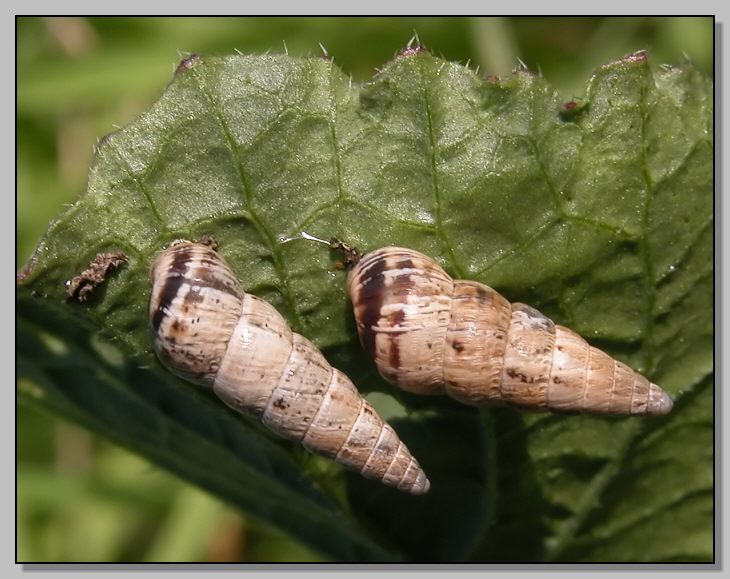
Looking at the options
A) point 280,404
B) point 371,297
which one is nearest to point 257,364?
point 280,404

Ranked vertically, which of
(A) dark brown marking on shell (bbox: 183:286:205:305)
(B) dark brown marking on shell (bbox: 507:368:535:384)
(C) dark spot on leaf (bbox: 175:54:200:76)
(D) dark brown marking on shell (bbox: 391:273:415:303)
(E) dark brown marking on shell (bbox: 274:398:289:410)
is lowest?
(E) dark brown marking on shell (bbox: 274:398:289:410)

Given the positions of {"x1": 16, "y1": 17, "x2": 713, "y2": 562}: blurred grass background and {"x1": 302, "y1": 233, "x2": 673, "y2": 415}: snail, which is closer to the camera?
{"x1": 302, "y1": 233, "x2": 673, "y2": 415}: snail

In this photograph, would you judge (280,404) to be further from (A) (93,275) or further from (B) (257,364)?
(A) (93,275)

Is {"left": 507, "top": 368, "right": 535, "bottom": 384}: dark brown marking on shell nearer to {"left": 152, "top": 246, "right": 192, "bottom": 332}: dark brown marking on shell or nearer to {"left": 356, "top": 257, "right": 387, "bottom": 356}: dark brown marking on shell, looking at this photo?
{"left": 356, "top": 257, "right": 387, "bottom": 356}: dark brown marking on shell

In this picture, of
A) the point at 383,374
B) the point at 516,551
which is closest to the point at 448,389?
the point at 383,374

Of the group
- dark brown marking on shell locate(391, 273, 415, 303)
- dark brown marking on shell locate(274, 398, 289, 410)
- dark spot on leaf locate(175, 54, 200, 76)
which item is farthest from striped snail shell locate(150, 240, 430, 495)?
dark spot on leaf locate(175, 54, 200, 76)

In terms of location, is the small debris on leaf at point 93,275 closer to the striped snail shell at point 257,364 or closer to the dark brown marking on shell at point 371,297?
the striped snail shell at point 257,364

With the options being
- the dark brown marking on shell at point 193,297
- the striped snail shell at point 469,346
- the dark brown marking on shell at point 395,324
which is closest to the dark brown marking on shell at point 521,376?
the striped snail shell at point 469,346

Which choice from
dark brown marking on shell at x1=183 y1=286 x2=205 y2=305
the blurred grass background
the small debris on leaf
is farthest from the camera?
the blurred grass background
